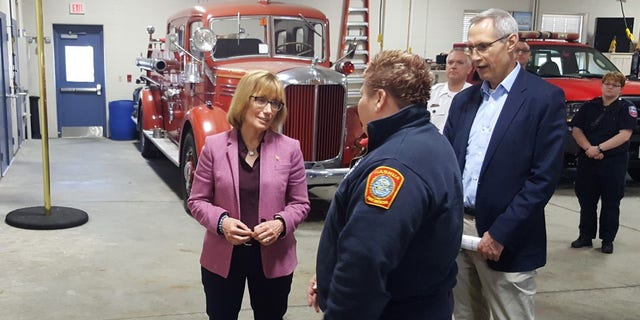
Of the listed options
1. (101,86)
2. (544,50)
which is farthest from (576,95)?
(101,86)

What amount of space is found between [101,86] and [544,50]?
8.12 meters

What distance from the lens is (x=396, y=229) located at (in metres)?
1.47

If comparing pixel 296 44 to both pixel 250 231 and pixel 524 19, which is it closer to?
pixel 250 231

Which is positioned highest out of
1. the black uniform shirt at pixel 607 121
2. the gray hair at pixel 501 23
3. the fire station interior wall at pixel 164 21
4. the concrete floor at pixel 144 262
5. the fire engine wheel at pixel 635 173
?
the fire station interior wall at pixel 164 21

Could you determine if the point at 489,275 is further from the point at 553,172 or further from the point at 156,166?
the point at 156,166

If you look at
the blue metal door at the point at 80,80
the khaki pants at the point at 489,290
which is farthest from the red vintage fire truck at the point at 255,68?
the blue metal door at the point at 80,80

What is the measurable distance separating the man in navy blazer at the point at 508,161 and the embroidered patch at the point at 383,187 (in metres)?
0.99

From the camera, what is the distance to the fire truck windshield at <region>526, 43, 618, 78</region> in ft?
26.6

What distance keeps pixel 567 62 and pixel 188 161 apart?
5.40m

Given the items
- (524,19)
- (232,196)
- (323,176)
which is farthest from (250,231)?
(524,19)

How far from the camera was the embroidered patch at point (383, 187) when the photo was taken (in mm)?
1466

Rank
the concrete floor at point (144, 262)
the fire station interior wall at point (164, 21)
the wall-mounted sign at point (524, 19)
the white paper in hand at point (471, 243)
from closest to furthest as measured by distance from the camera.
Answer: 1. the white paper in hand at point (471, 243)
2. the concrete floor at point (144, 262)
3. the fire station interior wall at point (164, 21)
4. the wall-mounted sign at point (524, 19)

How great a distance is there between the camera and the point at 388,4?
1288cm

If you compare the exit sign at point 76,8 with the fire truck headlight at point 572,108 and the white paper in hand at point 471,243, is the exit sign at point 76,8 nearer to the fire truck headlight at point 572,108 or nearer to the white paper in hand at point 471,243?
the fire truck headlight at point 572,108
